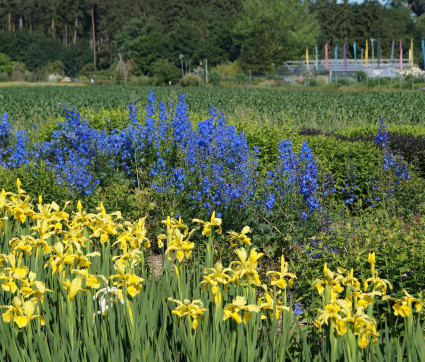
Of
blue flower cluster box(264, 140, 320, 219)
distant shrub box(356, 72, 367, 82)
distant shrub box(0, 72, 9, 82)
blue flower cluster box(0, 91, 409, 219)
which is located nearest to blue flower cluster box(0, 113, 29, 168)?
blue flower cluster box(0, 91, 409, 219)

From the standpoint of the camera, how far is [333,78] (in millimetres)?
46531

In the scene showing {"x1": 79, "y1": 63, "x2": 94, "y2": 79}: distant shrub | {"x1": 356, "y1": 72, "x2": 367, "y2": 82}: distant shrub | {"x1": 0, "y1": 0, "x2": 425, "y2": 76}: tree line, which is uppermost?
{"x1": 0, "y1": 0, "x2": 425, "y2": 76}: tree line

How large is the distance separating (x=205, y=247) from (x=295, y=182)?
1.16m

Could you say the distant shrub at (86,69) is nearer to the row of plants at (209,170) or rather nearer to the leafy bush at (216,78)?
the leafy bush at (216,78)

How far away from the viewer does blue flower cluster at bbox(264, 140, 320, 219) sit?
504cm

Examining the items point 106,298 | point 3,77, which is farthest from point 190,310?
point 3,77

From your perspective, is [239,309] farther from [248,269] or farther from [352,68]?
[352,68]

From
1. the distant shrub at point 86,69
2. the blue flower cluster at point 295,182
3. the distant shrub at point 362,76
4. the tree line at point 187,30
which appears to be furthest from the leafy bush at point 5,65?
the blue flower cluster at point 295,182

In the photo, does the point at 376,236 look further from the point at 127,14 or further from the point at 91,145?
the point at 127,14

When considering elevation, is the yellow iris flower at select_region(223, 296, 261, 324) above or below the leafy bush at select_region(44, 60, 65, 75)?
below

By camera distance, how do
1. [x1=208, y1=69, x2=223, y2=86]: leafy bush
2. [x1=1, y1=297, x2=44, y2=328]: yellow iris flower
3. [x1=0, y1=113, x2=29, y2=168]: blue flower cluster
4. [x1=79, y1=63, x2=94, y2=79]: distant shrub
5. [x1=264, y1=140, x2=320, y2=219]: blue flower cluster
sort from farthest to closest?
[x1=79, y1=63, x2=94, y2=79]: distant shrub, [x1=208, y1=69, x2=223, y2=86]: leafy bush, [x1=0, y1=113, x2=29, y2=168]: blue flower cluster, [x1=264, y1=140, x2=320, y2=219]: blue flower cluster, [x1=1, y1=297, x2=44, y2=328]: yellow iris flower

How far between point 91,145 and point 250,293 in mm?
5135

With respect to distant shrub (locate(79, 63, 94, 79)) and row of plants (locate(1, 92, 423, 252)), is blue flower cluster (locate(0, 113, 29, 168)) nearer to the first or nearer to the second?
row of plants (locate(1, 92, 423, 252))

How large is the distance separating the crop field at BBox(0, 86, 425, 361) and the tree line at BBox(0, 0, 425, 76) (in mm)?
56510
